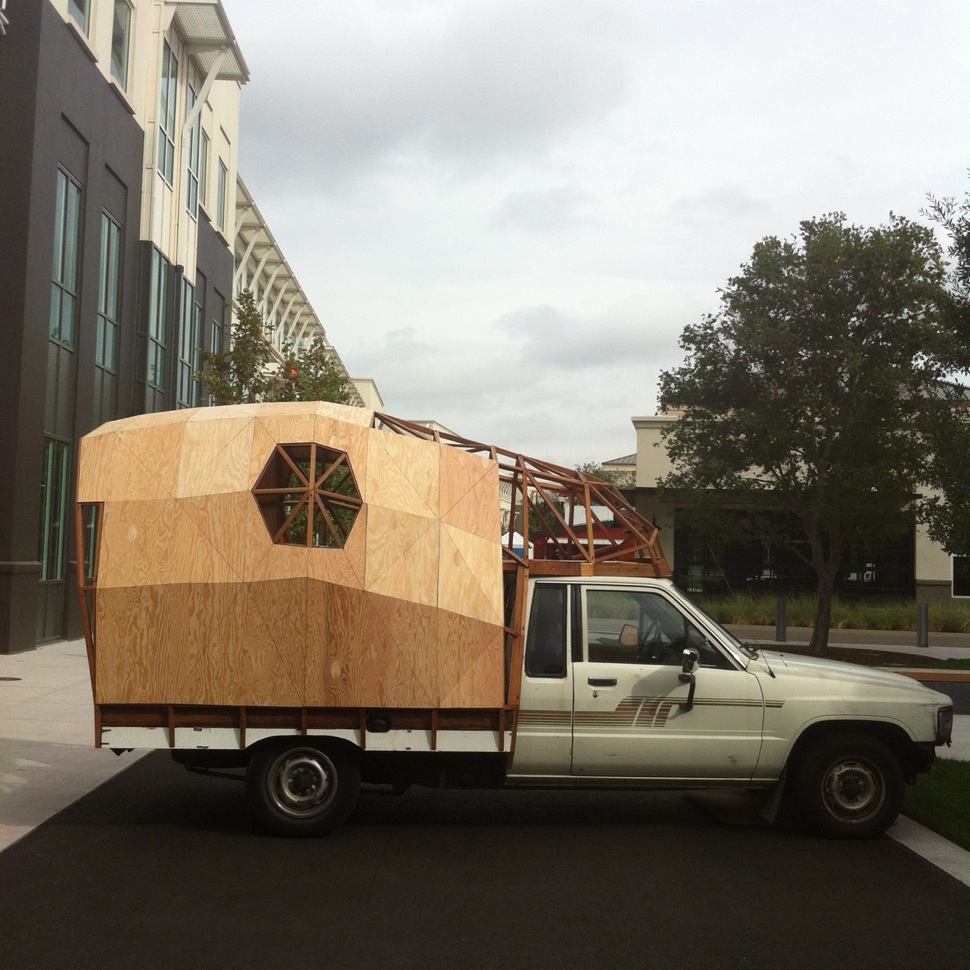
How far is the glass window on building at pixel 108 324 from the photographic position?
2459 cm

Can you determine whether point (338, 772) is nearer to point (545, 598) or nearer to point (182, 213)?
point (545, 598)

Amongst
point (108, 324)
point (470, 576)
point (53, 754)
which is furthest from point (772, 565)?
point (470, 576)

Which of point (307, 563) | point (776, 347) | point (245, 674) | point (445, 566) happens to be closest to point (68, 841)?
point (245, 674)

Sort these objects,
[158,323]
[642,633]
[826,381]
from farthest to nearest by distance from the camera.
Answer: [158,323], [826,381], [642,633]

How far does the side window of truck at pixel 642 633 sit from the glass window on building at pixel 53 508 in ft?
50.1

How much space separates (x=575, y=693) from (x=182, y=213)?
2553cm

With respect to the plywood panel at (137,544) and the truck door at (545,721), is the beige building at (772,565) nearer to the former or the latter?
the truck door at (545,721)

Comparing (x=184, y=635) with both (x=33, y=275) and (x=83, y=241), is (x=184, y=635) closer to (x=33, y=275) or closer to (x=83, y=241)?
(x=33, y=275)

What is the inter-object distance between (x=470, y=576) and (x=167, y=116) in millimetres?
24360

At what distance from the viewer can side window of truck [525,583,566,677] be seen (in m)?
8.24

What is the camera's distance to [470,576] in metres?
8.17

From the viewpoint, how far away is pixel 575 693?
816 centimetres

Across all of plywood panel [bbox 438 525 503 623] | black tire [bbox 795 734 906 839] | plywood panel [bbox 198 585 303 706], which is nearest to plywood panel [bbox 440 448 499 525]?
plywood panel [bbox 438 525 503 623]

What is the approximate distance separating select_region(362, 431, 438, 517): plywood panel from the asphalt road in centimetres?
225
